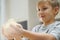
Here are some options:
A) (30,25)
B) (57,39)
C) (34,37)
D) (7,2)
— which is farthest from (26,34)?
(7,2)

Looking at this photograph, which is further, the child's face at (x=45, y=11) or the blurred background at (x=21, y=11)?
the blurred background at (x=21, y=11)

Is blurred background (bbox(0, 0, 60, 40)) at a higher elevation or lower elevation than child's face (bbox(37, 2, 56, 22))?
→ lower

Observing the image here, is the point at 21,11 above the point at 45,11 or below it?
below

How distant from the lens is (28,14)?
1276mm

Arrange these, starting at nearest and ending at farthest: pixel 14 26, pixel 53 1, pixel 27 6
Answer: pixel 14 26, pixel 53 1, pixel 27 6

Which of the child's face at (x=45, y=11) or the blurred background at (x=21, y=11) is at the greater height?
the child's face at (x=45, y=11)

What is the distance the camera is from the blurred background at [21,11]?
127cm

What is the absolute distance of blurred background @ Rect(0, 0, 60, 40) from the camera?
4.17ft

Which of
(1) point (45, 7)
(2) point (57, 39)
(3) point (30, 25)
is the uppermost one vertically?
(1) point (45, 7)

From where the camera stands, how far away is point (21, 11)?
1309 millimetres

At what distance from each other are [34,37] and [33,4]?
2.47 feet

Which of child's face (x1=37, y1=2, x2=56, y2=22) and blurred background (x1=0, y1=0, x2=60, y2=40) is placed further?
blurred background (x1=0, y1=0, x2=60, y2=40)

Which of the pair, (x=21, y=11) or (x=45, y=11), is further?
(x=21, y=11)

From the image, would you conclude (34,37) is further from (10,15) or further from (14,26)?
(10,15)
